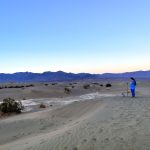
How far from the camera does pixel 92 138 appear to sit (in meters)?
13.8

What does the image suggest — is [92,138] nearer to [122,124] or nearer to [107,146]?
[107,146]

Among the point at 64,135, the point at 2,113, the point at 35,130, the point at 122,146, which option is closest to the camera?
the point at 122,146

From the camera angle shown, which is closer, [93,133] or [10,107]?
[93,133]

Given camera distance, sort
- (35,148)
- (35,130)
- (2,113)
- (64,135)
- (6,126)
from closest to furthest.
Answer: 1. (35,148)
2. (64,135)
3. (35,130)
4. (6,126)
5. (2,113)

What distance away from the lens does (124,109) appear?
68.6ft

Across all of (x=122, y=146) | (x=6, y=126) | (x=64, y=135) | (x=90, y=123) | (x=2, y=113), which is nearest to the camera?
(x=122, y=146)

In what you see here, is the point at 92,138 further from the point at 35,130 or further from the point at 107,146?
the point at 35,130

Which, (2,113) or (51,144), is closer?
(51,144)

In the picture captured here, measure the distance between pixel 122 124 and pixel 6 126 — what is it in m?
8.92

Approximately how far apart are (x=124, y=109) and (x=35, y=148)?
27.2ft

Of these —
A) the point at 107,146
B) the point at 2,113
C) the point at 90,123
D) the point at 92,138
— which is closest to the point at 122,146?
the point at 107,146

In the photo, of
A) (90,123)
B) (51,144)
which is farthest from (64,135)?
(90,123)

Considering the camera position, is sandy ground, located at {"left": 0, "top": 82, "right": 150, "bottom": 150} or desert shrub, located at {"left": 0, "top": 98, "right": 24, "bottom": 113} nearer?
sandy ground, located at {"left": 0, "top": 82, "right": 150, "bottom": 150}

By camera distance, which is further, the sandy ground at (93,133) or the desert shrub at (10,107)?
the desert shrub at (10,107)
